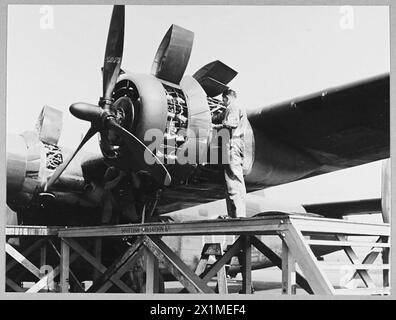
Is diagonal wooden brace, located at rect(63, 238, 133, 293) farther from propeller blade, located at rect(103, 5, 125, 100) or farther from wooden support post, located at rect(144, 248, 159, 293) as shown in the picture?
propeller blade, located at rect(103, 5, 125, 100)

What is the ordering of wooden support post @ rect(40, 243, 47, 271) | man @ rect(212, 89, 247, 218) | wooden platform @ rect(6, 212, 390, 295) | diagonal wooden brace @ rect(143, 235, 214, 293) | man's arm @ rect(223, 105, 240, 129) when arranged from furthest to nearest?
wooden support post @ rect(40, 243, 47, 271), man's arm @ rect(223, 105, 240, 129), man @ rect(212, 89, 247, 218), diagonal wooden brace @ rect(143, 235, 214, 293), wooden platform @ rect(6, 212, 390, 295)

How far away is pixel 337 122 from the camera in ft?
22.5

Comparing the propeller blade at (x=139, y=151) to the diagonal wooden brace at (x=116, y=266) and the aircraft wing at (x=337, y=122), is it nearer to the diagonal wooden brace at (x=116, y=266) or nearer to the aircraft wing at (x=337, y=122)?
the diagonal wooden brace at (x=116, y=266)

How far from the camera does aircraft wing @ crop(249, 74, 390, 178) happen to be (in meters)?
6.35

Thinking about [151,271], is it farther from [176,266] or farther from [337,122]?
[337,122]

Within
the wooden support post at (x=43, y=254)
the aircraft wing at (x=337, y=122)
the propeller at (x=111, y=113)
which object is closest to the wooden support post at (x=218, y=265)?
the propeller at (x=111, y=113)

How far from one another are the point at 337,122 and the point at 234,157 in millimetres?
1773

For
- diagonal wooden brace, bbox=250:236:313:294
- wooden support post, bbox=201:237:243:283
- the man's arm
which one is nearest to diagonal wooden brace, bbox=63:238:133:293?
wooden support post, bbox=201:237:243:283

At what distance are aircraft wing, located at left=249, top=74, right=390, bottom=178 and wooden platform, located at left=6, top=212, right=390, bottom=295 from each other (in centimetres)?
163

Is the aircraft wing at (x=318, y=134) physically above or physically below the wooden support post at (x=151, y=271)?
above

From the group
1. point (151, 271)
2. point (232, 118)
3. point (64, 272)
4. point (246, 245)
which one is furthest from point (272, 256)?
point (64, 272)

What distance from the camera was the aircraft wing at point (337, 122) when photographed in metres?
6.35

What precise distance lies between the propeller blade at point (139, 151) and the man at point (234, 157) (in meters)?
0.76
